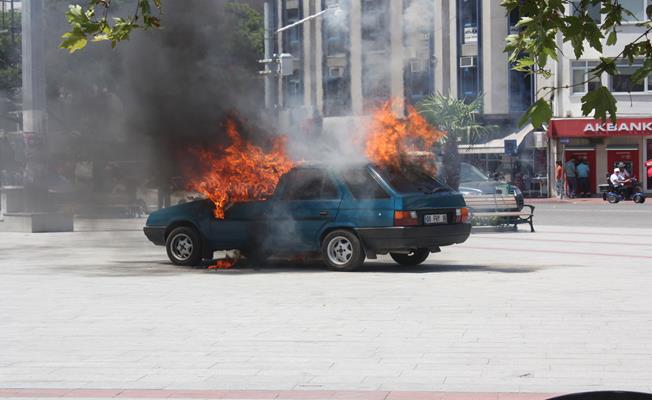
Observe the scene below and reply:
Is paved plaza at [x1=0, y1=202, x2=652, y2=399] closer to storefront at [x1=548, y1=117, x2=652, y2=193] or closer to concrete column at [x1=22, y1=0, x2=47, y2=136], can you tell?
concrete column at [x1=22, y1=0, x2=47, y2=136]

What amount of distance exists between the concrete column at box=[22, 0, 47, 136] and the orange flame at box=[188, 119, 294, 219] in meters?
7.46

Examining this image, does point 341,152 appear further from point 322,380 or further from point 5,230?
point 5,230

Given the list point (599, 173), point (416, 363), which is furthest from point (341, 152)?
point (599, 173)

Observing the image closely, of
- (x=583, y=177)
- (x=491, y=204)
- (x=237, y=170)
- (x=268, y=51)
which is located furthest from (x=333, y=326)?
(x=583, y=177)

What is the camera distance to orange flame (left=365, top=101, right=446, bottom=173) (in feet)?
52.4

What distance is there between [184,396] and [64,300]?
18.0ft

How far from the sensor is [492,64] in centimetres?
3925

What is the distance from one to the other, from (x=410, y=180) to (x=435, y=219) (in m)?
0.72

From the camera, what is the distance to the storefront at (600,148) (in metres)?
48.2

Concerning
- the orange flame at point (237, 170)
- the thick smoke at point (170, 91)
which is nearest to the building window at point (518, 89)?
the thick smoke at point (170, 91)

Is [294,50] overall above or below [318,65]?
above

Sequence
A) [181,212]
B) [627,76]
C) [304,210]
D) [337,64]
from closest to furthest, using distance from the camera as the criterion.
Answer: [627,76], [304,210], [181,212], [337,64]

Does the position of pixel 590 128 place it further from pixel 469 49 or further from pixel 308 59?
pixel 308 59

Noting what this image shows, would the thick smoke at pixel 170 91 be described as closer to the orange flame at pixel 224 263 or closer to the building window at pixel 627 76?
the orange flame at pixel 224 263
